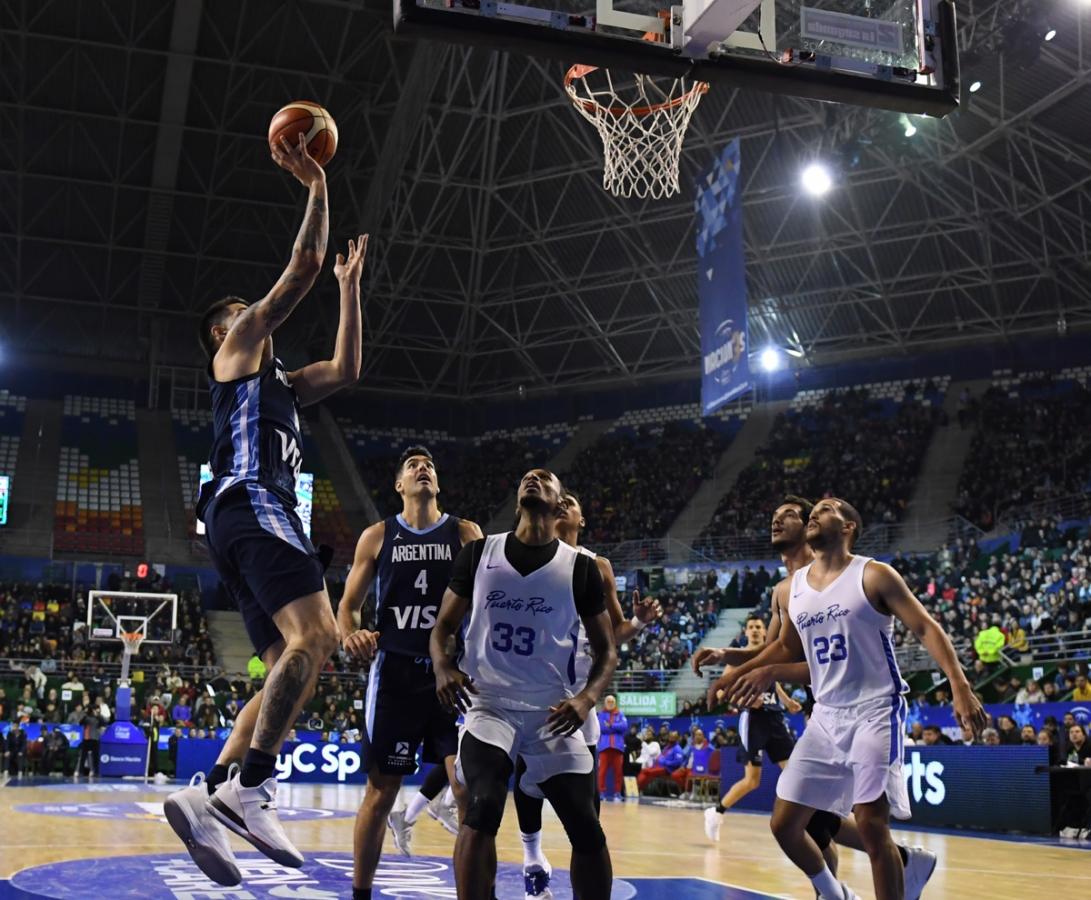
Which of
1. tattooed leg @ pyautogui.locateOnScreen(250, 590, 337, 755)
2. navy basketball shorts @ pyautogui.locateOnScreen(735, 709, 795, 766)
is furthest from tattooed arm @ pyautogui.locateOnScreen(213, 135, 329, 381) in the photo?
navy basketball shorts @ pyautogui.locateOnScreen(735, 709, 795, 766)

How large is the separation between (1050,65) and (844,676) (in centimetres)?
2236

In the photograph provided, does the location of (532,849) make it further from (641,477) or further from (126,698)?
(641,477)

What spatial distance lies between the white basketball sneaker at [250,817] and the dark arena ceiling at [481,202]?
21.2 m

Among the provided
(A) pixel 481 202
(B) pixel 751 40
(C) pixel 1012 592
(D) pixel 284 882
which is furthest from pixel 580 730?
(A) pixel 481 202

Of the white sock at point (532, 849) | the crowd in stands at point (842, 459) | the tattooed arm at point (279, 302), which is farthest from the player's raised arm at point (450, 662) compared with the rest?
the crowd in stands at point (842, 459)

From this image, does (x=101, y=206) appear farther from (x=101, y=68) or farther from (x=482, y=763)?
(x=482, y=763)

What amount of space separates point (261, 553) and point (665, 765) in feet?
60.1

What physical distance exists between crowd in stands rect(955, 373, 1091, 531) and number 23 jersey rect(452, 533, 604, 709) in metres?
26.6

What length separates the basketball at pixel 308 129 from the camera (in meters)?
5.62

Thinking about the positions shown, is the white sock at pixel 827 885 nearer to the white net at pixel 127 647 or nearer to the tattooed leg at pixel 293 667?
the tattooed leg at pixel 293 667

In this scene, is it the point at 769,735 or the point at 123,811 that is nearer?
the point at 769,735

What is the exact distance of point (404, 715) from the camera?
21.2 feet

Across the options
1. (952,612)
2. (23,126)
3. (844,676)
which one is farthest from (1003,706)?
(23,126)

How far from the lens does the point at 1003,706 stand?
1859 centimetres
